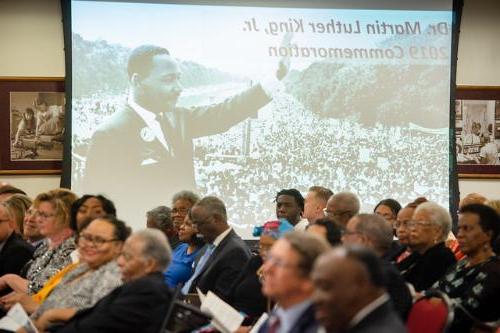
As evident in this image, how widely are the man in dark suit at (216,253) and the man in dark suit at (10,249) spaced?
3.72 ft

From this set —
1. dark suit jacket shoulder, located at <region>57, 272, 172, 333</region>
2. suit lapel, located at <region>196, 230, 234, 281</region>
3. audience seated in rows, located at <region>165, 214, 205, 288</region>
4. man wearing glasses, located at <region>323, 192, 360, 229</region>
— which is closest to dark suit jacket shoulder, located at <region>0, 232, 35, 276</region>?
audience seated in rows, located at <region>165, 214, 205, 288</region>

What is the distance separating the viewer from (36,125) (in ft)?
32.2

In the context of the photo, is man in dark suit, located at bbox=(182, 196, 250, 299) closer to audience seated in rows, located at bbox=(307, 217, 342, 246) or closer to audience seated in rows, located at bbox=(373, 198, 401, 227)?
audience seated in rows, located at bbox=(307, 217, 342, 246)

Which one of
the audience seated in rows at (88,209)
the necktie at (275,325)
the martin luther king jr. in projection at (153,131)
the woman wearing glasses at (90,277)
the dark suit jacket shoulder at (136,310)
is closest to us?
the necktie at (275,325)

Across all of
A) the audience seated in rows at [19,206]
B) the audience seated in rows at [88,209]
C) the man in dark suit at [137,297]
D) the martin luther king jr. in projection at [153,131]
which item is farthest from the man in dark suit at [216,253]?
the martin luther king jr. in projection at [153,131]

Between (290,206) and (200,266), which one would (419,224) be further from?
(290,206)

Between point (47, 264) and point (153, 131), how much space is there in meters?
3.71

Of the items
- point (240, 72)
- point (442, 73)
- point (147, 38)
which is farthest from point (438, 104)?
point (147, 38)

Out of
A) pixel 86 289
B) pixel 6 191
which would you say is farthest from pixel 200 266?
pixel 6 191

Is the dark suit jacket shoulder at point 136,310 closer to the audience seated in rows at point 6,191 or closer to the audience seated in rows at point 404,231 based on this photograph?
the audience seated in rows at point 404,231

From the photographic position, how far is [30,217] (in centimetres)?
679

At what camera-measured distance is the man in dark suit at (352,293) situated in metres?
2.84

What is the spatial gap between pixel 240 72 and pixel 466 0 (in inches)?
99.6

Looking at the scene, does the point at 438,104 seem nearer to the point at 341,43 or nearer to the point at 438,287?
the point at 341,43
